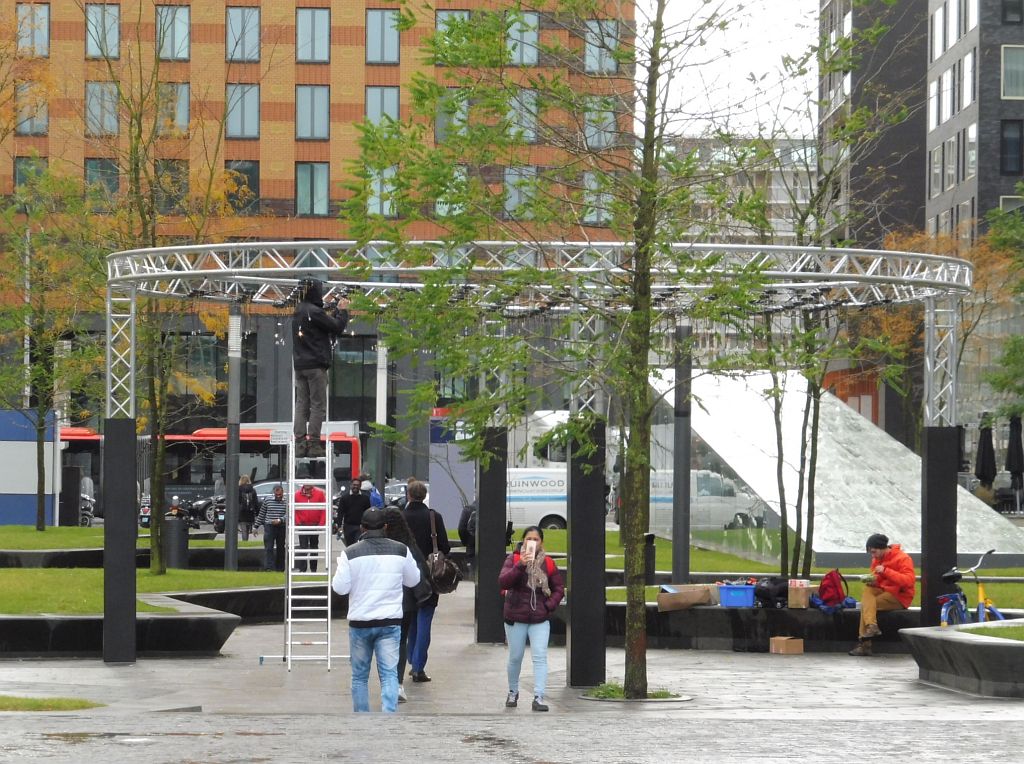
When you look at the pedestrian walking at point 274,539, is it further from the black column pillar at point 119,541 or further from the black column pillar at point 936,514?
the black column pillar at point 936,514

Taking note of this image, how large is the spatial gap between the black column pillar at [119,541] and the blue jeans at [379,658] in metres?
5.68

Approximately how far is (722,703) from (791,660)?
191 inches

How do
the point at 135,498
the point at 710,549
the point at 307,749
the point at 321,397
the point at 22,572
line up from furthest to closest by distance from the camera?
the point at 710,549 < the point at 22,572 < the point at 321,397 < the point at 135,498 < the point at 307,749

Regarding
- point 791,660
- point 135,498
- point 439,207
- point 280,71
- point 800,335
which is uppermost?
point 280,71

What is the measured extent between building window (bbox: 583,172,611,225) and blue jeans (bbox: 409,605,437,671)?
4.09 meters

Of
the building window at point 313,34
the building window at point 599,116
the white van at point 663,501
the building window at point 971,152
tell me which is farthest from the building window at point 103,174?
the building window at point 971,152

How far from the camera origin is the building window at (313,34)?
67.6 meters

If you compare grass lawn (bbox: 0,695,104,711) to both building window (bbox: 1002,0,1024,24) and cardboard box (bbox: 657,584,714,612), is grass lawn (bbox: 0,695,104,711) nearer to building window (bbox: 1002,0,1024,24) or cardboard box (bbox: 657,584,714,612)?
cardboard box (bbox: 657,584,714,612)

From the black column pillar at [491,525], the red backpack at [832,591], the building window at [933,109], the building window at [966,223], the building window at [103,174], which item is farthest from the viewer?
the building window at [933,109]

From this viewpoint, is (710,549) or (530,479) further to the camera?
(530,479)

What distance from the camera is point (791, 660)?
2003 centimetres

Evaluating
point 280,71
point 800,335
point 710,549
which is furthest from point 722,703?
point 280,71

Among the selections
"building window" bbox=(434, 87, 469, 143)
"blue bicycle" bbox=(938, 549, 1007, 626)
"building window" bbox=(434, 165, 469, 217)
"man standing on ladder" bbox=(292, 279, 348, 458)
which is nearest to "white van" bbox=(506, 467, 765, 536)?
"man standing on ladder" bbox=(292, 279, 348, 458)

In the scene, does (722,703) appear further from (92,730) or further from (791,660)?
(92,730)
